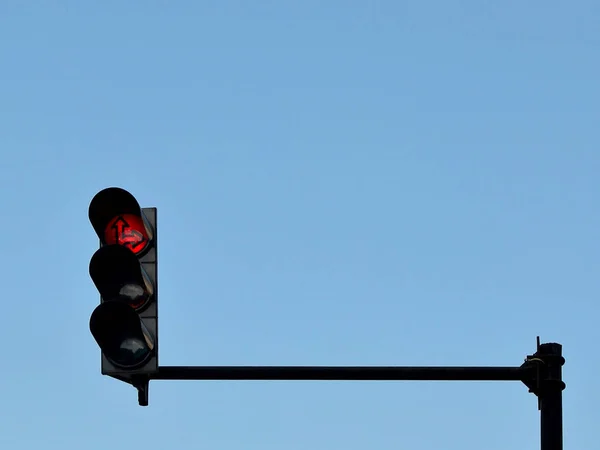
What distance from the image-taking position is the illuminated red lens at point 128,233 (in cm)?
961

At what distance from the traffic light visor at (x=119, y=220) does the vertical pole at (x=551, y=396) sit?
3092 mm

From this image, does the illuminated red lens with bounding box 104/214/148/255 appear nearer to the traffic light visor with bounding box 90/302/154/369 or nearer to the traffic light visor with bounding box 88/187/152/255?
the traffic light visor with bounding box 88/187/152/255

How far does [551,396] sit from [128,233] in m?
3.36

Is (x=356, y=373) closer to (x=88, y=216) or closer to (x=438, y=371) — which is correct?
(x=438, y=371)

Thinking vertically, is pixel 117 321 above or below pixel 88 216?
below

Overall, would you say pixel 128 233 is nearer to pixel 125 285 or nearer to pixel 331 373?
pixel 125 285

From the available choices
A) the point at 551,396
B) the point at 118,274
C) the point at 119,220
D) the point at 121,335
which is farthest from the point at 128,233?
the point at 551,396

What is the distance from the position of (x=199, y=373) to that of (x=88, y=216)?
1442 mm

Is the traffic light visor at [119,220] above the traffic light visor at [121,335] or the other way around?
above

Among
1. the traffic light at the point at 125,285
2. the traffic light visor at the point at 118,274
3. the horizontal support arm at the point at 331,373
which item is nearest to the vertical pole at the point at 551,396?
the horizontal support arm at the point at 331,373

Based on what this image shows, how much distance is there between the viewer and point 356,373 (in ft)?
32.4

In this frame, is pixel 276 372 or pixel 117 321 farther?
pixel 276 372

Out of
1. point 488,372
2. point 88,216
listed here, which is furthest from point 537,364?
point 88,216

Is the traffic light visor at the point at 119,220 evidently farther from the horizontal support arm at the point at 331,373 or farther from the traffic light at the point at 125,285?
the horizontal support arm at the point at 331,373
